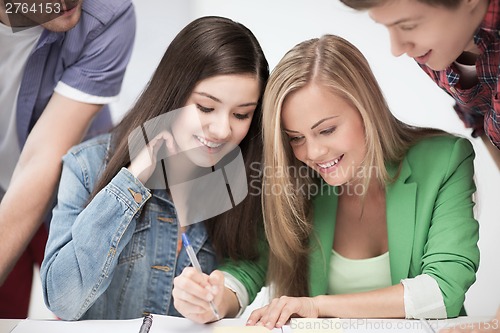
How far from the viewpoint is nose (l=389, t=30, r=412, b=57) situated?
0.92 m

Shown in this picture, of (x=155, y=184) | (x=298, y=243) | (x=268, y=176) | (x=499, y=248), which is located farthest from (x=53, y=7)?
(x=499, y=248)

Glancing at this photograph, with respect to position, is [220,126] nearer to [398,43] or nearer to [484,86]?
[398,43]

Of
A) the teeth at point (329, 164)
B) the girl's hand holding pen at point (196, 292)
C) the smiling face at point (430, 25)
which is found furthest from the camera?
the teeth at point (329, 164)

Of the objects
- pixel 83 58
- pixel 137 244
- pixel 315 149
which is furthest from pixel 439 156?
pixel 83 58

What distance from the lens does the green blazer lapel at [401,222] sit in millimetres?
1092

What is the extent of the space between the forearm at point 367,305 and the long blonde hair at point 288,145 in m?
0.10

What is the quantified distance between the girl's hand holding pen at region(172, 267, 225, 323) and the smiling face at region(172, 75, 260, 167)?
205 mm

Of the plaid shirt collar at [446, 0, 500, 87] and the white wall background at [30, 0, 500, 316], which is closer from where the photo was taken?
the plaid shirt collar at [446, 0, 500, 87]

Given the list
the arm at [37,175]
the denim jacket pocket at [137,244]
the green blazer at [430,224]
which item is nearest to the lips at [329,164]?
the green blazer at [430,224]

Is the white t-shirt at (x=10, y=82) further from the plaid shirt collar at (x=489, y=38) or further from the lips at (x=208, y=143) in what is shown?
the plaid shirt collar at (x=489, y=38)

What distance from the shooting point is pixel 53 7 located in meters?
1.10

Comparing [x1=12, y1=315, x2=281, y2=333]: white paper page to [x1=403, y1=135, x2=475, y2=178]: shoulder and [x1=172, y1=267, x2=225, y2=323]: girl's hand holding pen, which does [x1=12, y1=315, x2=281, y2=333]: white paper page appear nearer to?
[x1=172, y1=267, x2=225, y2=323]: girl's hand holding pen

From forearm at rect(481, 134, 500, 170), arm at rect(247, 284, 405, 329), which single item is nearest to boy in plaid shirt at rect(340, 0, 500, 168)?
forearm at rect(481, 134, 500, 170)

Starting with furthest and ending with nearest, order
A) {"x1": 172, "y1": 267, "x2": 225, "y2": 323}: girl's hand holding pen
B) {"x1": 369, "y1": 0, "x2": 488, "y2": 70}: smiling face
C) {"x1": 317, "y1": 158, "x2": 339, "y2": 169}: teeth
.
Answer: {"x1": 317, "y1": 158, "x2": 339, "y2": 169}: teeth → {"x1": 172, "y1": 267, "x2": 225, "y2": 323}: girl's hand holding pen → {"x1": 369, "y1": 0, "x2": 488, "y2": 70}: smiling face
